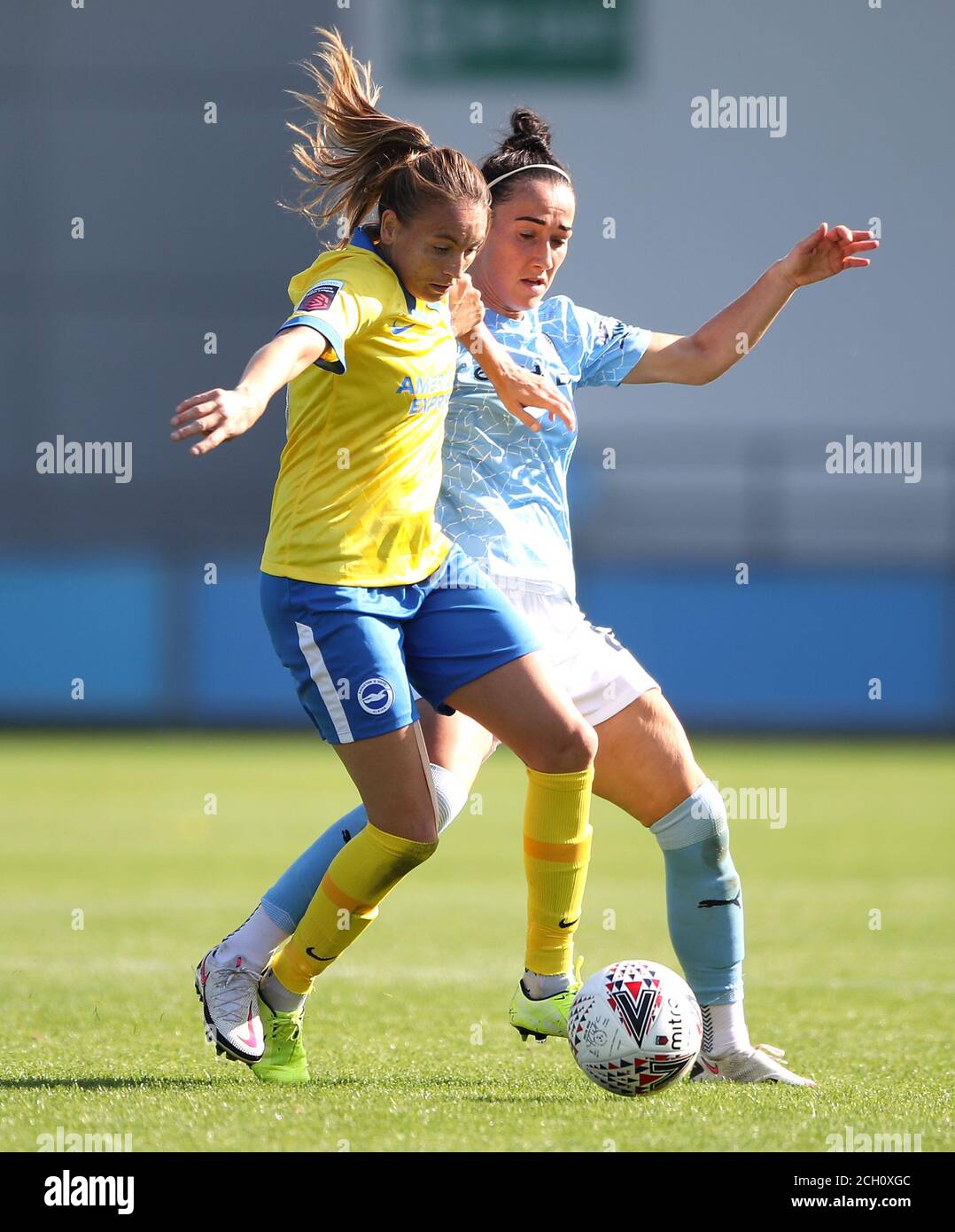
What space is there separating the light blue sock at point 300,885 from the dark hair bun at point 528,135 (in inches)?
67.9

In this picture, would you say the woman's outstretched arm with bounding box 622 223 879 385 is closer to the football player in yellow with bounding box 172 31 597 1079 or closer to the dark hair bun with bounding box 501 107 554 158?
the dark hair bun with bounding box 501 107 554 158

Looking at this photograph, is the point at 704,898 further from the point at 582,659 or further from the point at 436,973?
the point at 436,973

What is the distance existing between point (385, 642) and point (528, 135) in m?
1.49

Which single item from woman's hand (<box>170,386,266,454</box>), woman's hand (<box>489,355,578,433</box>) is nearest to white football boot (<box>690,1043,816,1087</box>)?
woman's hand (<box>489,355,578,433</box>)

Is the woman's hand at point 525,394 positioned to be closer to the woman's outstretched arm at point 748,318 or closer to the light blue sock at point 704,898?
the woman's outstretched arm at point 748,318

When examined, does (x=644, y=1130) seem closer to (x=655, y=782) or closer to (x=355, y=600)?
(x=655, y=782)

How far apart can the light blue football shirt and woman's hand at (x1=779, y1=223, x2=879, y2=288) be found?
66cm

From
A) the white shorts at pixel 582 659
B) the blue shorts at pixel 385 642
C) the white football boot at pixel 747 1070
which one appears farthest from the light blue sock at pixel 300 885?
the white football boot at pixel 747 1070

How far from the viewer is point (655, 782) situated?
4.14 m

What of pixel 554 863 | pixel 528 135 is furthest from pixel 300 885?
pixel 528 135

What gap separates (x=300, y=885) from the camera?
4.20 meters

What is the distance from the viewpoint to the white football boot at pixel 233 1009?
396cm

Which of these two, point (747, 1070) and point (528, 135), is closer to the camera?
point (747, 1070)

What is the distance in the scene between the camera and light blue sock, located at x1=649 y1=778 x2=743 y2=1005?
415 cm
